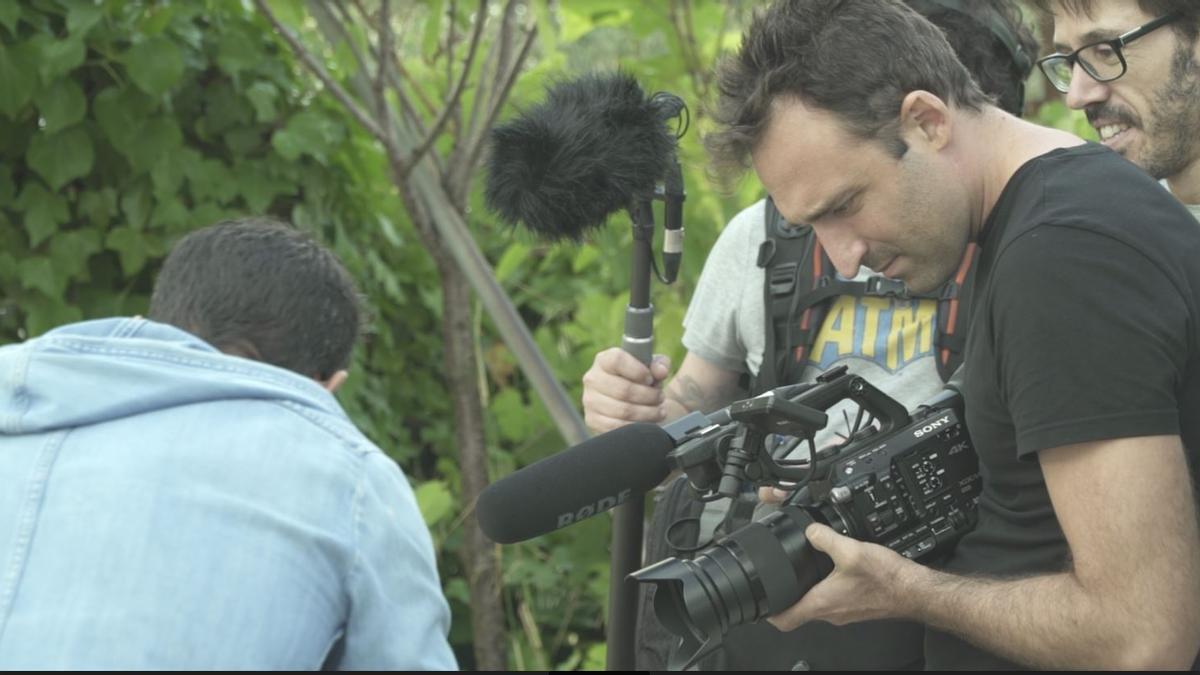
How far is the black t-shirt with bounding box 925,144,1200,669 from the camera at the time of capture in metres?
1.78

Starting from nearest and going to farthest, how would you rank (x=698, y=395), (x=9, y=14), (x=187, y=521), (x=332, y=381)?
(x=187, y=521)
(x=332, y=381)
(x=698, y=395)
(x=9, y=14)

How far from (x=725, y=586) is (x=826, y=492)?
8.0 inches

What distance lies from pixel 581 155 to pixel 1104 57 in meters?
1.00

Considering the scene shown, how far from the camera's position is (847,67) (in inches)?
84.6

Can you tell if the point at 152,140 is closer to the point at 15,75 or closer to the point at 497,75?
the point at 15,75

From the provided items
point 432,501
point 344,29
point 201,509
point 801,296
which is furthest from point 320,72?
point 201,509

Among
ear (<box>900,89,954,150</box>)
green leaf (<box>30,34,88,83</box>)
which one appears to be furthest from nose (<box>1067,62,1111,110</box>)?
green leaf (<box>30,34,88,83</box>)

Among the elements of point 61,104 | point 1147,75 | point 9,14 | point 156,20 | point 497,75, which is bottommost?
point 1147,75

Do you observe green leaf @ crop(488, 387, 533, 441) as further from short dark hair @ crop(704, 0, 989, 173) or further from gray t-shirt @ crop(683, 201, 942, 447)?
short dark hair @ crop(704, 0, 989, 173)

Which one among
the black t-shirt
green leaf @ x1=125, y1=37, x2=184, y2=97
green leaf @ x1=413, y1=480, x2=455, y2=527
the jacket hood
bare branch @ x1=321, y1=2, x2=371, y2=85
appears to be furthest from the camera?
green leaf @ x1=413, y1=480, x2=455, y2=527

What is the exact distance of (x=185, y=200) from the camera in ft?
12.5

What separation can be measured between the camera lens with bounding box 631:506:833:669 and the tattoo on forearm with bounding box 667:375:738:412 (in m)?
0.76

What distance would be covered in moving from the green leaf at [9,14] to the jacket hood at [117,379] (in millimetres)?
1593

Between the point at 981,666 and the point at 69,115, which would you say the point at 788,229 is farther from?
the point at 69,115
